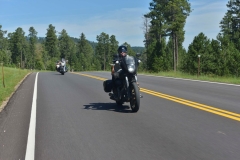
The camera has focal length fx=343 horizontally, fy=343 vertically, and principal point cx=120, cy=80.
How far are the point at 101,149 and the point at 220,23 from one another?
7226cm

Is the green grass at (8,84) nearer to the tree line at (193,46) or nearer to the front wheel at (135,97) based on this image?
the front wheel at (135,97)

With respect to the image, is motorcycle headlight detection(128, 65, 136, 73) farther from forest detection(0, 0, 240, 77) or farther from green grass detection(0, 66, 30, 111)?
forest detection(0, 0, 240, 77)

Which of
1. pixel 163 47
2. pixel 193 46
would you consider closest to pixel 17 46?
pixel 163 47

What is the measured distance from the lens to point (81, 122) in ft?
26.0

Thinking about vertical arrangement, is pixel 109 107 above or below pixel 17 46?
below

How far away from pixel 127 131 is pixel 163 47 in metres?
57.0

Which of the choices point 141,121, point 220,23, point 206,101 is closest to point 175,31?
point 220,23

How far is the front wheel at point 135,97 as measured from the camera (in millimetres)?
8586

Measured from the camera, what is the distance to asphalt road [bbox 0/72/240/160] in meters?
5.44

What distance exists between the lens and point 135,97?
28.2 ft

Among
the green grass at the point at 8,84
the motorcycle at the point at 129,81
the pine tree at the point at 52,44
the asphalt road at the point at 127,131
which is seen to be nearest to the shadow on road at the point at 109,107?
the asphalt road at the point at 127,131

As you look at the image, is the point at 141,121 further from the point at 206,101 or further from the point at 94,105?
the point at 206,101

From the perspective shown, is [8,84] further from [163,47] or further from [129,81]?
[163,47]

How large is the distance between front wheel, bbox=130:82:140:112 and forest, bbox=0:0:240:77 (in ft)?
49.5
